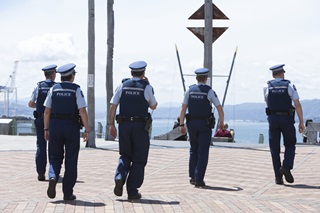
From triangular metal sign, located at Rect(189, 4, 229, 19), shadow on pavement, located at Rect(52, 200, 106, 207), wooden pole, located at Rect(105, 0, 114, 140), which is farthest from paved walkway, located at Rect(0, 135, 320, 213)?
wooden pole, located at Rect(105, 0, 114, 140)

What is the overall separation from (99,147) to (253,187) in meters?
8.67

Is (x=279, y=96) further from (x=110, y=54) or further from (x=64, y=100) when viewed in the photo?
(x=110, y=54)

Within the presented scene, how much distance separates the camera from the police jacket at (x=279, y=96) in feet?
35.5

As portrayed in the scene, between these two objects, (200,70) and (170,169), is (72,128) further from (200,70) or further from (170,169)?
(170,169)

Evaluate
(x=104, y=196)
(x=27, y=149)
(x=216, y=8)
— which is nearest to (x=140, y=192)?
(x=104, y=196)

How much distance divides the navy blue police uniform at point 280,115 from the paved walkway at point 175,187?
360mm

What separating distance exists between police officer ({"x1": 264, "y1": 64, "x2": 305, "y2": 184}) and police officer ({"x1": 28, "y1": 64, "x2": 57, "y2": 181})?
3246 mm

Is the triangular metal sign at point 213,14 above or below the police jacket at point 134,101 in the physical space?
above

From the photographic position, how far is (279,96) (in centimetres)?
1082

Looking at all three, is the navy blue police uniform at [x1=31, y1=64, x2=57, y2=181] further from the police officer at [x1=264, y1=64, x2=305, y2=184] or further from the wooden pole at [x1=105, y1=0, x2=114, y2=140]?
the wooden pole at [x1=105, y1=0, x2=114, y2=140]

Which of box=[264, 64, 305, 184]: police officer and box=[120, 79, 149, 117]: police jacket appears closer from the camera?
box=[120, 79, 149, 117]: police jacket

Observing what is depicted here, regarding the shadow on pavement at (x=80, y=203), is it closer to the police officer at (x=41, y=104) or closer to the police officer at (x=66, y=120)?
the police officer at (x=66, y=120)

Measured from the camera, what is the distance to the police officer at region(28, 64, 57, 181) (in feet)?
35.6

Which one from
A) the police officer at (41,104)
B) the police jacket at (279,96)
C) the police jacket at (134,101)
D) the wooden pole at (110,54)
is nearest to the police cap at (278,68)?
the police jacket at (279,96)
